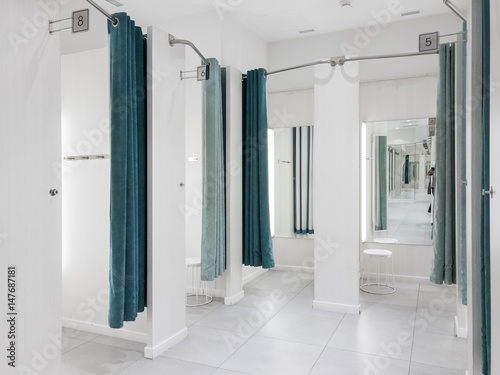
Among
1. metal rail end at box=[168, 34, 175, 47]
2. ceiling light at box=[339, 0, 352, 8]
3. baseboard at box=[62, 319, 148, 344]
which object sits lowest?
baseboard at box=[62, 319, 148, 344]

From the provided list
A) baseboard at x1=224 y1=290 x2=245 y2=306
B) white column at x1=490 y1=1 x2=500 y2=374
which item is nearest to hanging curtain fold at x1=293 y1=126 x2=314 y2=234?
baseboard at x1=224 y1=290 x2=245 y2=306

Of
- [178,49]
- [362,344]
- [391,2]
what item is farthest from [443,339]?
[391,2]

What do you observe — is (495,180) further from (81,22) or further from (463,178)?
(81,22)

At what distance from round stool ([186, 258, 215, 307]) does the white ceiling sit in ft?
8.80

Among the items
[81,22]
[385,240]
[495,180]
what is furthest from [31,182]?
[385,240]

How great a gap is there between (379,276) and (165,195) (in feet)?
10.3

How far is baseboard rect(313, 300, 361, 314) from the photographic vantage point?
142 inches

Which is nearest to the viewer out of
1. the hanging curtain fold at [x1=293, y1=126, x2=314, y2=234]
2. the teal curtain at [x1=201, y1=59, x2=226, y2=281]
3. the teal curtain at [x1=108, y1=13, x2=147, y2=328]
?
the teal curtain at [x1=108, y1=13, x2=147, y2=328]

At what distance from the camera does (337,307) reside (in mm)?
3662

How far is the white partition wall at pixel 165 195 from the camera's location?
271 cm

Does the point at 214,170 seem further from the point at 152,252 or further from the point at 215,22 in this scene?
the point at 215,22

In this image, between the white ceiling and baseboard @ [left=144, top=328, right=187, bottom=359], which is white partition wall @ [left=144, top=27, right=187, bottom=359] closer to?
baseboard @ [left=144, top=328, right=187, bottom=359]

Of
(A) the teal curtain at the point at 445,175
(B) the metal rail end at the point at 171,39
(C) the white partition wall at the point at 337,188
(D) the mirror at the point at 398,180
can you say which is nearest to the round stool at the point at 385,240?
(D) the mirror at the point at 398,180

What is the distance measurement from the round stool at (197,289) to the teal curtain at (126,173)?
4.48 ft
